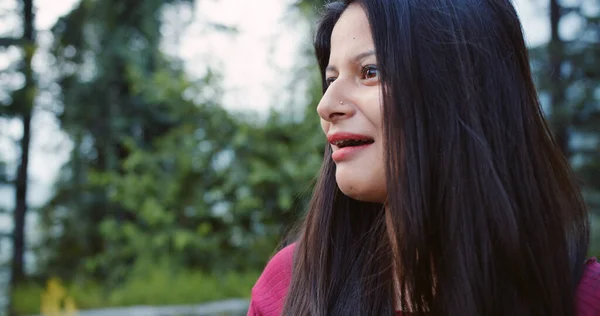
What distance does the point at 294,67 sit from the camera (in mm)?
5938

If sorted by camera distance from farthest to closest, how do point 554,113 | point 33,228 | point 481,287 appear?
1. point 33,228
2. point 554,113
3. point 481,287

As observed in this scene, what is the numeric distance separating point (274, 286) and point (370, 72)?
2.19 ft

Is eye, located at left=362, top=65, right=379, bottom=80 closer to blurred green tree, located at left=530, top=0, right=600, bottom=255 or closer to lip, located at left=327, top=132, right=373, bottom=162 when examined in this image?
lip, located at left=327, top=132, right=373, bottom=162

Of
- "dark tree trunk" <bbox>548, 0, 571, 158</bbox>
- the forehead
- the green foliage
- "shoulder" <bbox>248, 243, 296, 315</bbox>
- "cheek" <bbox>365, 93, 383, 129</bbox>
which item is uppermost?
"dark tree trunk" <bbox>548, 0, 571, 158</bbox>

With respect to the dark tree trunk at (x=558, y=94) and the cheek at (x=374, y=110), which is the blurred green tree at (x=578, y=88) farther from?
the cheek at (x=374, y=110)

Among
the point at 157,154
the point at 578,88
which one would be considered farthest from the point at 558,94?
the point at 157,154

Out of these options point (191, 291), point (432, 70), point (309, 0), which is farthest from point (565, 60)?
point (432, 70)

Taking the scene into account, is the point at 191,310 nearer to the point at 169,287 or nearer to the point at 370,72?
the point at 169,287

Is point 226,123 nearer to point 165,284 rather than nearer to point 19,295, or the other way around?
point 165,284

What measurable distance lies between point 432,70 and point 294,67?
4746 mm

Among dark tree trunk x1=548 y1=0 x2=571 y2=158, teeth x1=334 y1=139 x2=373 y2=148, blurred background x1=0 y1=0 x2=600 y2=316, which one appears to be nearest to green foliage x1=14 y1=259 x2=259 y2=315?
blurred background x1=0 y1=0 x2=600 y2=316

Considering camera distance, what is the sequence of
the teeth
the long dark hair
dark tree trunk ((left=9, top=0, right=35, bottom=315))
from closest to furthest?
the long dark hair
the teeth
dark tree trunk ((left=9, top=0, right=35, bottom=315))

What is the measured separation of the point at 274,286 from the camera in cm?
162

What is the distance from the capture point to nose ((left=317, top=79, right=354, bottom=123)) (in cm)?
133
